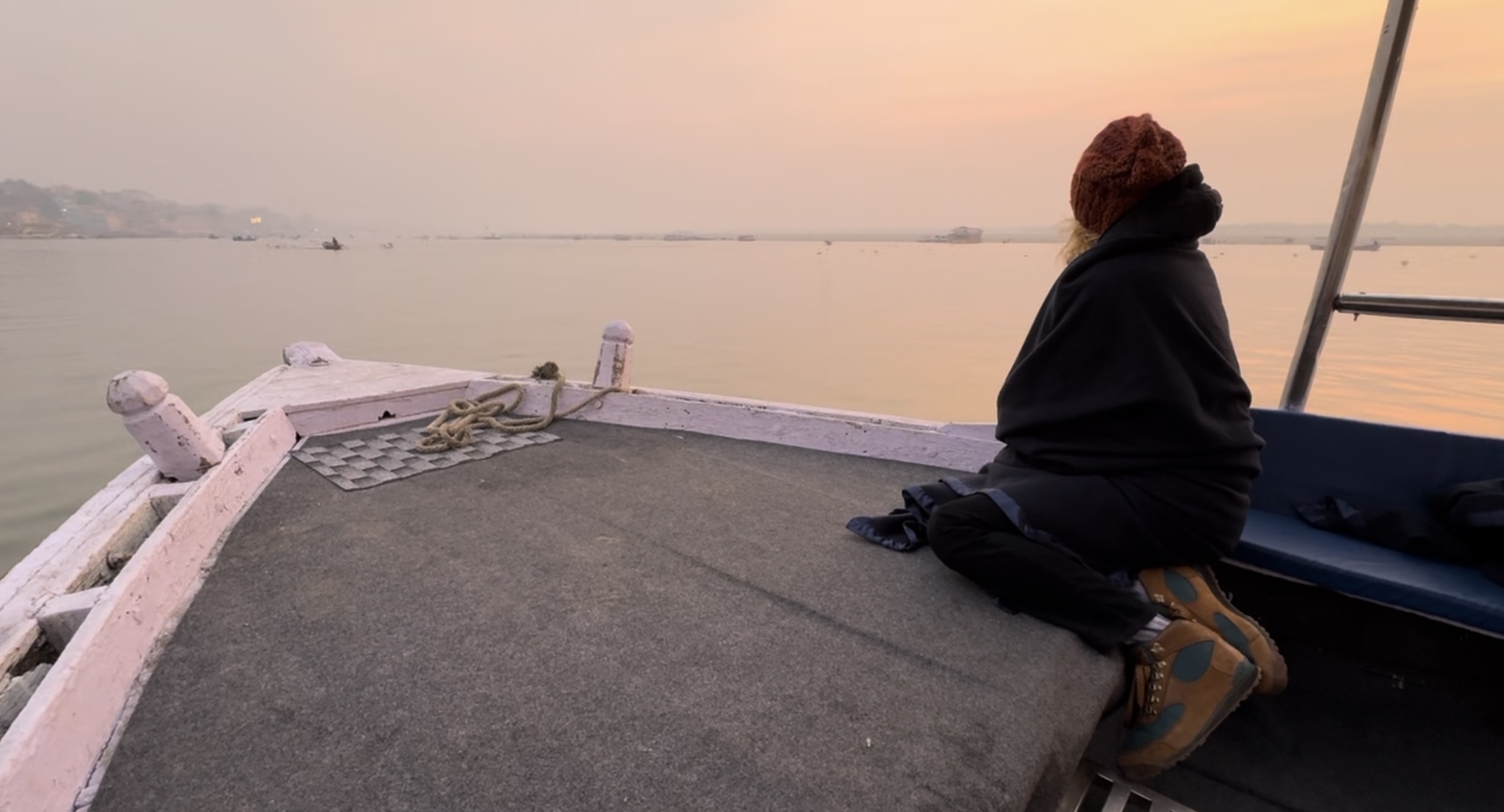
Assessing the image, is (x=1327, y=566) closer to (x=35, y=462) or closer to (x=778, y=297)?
(x=35, y=462)

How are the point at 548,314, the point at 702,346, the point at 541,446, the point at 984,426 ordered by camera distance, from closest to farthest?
1. the point at 984,426
2. the point at 541,446
3. the point at 702,346
4. the point at 548,314

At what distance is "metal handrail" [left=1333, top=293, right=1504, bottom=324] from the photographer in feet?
7.38

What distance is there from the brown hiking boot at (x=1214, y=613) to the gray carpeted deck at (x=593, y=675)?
12.1 inches

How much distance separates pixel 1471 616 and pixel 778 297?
26960 millimetres

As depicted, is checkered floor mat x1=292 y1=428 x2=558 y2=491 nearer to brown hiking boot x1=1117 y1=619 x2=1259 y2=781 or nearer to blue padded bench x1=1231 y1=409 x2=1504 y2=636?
brown hiking boot x1=1117 y1=619 x2=1259 y2=781

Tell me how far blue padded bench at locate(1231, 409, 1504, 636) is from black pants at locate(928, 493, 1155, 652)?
2.42 ft

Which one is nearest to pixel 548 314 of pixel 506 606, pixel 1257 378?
pixel 1257 378

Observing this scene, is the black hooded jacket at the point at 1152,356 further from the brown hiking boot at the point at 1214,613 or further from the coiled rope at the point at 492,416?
the coiled rope at the point at 492,416

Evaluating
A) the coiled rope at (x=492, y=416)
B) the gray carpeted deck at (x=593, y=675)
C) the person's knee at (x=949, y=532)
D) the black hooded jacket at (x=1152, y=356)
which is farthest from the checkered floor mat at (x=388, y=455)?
the black hooded jacket at (x=1152, y=356)

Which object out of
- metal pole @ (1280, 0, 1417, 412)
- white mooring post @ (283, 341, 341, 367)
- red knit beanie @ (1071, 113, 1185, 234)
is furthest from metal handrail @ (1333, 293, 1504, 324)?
white mooring post @ (283, 341, 341, 367)

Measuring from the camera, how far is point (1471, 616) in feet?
→ 5.81

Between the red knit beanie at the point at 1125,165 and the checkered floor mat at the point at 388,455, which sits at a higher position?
the red knit beanie at the point at 1125,165

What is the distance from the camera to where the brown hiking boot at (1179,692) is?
5.22ft

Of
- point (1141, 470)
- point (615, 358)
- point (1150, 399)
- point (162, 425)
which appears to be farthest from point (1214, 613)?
point (162, 425)
